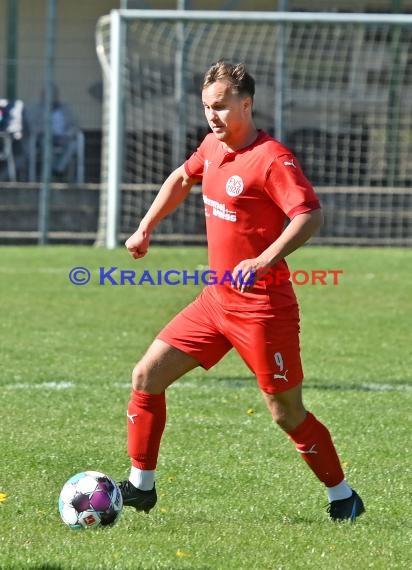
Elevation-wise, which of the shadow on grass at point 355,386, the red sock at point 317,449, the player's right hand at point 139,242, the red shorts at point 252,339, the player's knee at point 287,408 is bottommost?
the shadow on grass at point 355,386

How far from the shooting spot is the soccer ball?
465 centimetres

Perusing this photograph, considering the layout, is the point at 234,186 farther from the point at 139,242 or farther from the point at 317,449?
the point at 317,449

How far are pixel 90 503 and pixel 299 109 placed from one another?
45.5ft

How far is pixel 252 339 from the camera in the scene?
15.8 ft

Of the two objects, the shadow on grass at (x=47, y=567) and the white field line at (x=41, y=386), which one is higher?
the shadow on grass at (x=47, y=567)

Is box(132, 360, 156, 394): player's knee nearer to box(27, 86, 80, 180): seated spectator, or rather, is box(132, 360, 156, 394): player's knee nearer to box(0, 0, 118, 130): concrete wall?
box(27, 86, 80, 180): seated spectator

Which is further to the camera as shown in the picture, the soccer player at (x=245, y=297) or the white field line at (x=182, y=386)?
the white field line at (x=182, y=386)

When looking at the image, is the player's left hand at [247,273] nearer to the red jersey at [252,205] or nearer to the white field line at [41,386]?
the red jersey at [252,205]

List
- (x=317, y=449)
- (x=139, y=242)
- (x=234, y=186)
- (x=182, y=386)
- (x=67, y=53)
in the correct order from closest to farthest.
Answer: (x=234, y=186), (x=317, y=449), (x=139, y=242), (x=182, y=386), (x=67, y=53)

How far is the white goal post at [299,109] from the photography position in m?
17.0

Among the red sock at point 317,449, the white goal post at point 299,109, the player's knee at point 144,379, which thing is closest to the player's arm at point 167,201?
the player's knee at point 144,379

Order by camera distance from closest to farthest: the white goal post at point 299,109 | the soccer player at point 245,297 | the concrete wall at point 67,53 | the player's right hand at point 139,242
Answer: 1. the soccer player at point 245,297
2. the player's right hand at point 139,242
3. the white goal post at point 299,109
4. the concrete wall at point 67,53

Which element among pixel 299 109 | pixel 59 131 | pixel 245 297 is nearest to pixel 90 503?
pixel 245 297

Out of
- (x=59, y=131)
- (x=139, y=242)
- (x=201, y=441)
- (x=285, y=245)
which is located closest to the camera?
(x=285, y=245)
